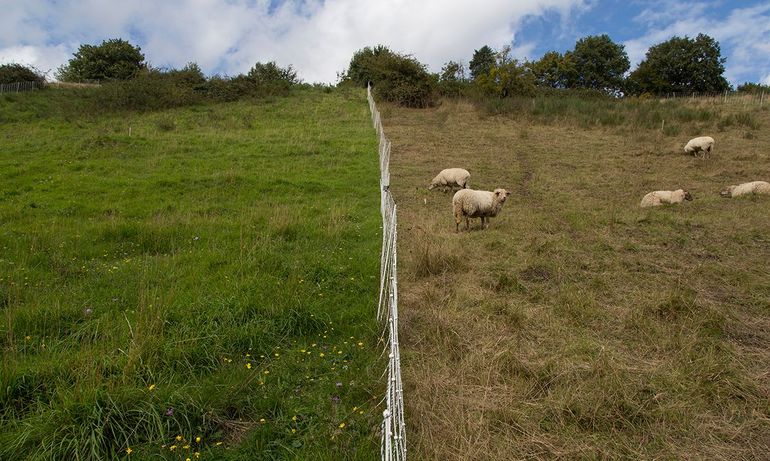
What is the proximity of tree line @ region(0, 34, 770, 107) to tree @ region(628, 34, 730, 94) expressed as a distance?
0.30 ft

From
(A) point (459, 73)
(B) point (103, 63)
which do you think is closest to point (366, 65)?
(A) point (459, 73)

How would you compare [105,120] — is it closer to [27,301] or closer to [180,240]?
[180,240]

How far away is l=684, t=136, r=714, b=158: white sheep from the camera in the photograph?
56.4 feet

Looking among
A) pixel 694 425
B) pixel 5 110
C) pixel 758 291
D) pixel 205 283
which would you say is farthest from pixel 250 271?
pixel 5 110

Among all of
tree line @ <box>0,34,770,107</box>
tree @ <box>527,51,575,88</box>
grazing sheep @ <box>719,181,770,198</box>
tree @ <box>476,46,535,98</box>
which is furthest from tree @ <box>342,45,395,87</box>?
grazing sheep @ <box>719,181,770,198</box>

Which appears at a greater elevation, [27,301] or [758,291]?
[27,301]

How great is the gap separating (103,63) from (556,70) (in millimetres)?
47774

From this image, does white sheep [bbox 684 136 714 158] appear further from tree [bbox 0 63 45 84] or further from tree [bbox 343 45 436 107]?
tree [bbox 0 63 45 84]

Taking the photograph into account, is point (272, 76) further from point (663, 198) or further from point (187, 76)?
point (663, 198)

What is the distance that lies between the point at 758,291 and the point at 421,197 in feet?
26.5

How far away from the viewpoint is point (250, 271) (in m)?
6.40

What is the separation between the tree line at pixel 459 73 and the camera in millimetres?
31062

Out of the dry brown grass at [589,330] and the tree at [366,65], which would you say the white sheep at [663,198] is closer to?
the dry brown grass at [589,330]

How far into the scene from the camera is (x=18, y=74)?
29.0 m
